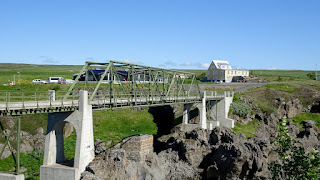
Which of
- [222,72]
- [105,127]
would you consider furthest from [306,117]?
[222,72]

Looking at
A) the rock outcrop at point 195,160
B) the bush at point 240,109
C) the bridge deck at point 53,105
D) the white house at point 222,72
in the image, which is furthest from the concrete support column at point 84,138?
the white house at point 222,72

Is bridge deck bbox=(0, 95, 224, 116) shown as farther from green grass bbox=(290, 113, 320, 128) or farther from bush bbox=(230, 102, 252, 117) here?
green grass bbox=(290, 113, 320, 128)

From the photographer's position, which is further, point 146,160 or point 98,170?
point 146,160

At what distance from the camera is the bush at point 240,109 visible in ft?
247

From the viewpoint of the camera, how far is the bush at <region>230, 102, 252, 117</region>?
7531 cm

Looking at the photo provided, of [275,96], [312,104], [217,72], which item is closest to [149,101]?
[275,96]

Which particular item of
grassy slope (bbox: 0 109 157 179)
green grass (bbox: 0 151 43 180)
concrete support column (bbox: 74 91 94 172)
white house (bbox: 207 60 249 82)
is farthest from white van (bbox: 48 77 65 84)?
concrete support column (bbox: 74 91 94 172)

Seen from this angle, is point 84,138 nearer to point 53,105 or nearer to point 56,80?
point 53,105

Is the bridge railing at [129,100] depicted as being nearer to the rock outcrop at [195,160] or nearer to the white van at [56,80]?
the rock outcrop at [195,160]

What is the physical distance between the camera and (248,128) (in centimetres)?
7138

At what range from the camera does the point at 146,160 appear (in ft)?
156

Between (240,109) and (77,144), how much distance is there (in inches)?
1688

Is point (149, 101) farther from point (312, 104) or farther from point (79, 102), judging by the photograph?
point (312, 104)

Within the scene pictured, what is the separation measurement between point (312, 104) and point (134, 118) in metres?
42.0
